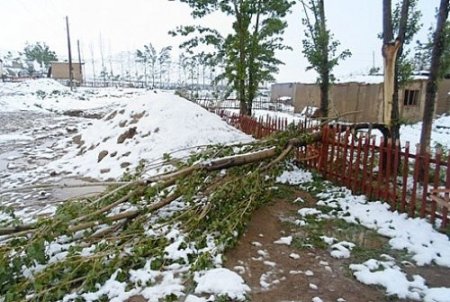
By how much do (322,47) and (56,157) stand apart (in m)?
7.83

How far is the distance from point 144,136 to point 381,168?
5.46 metres

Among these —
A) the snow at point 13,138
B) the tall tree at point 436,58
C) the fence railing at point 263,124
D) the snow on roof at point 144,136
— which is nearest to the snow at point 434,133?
the tall tree at point 436,58

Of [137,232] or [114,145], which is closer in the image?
[137,232]

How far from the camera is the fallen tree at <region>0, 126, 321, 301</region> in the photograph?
3.33m

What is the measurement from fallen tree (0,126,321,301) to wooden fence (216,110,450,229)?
4.82 feet

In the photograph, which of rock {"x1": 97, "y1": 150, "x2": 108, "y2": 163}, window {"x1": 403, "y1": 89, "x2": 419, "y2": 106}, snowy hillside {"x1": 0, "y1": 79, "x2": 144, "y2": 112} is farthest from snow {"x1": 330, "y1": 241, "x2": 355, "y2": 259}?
snowy hillside {"x1": 0, "y1": 79, "x2": 144, "y2": 112}

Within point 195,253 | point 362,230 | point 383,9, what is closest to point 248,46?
point 383,9

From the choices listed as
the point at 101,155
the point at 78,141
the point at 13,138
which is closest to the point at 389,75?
the point at 101,155

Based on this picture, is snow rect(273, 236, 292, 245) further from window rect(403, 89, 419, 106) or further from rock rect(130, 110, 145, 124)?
window rect(403, 89, 419, 106)

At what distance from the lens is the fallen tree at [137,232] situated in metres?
3.33

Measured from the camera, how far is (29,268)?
3.50m

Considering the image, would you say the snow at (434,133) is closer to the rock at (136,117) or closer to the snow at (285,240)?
the rock at (136,117)

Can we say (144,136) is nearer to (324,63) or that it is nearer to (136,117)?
(136,117)

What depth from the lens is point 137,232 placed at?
4.10m
